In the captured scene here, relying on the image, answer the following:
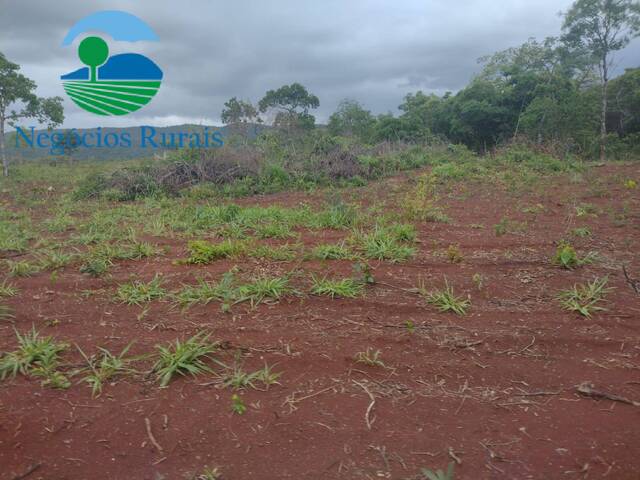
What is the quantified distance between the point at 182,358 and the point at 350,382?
0.78m

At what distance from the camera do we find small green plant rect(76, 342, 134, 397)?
82.0 inches

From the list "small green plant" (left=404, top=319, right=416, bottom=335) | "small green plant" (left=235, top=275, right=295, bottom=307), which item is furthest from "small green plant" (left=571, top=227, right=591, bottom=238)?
"small green plant" (left=235, top=275, right=295, bottom=307)

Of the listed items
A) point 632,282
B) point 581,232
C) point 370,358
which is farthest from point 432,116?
point 370,358

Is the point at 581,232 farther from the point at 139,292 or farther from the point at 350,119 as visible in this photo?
the point at 350,119

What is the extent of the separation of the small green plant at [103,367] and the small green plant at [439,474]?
53.7 inches

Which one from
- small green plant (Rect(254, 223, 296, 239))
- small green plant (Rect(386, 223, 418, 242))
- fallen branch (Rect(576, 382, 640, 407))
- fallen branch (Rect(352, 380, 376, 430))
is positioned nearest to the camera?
fallen branch (Rect(352, 380, 376, 430))

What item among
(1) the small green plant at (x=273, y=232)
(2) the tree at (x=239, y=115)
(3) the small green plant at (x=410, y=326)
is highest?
(2) the tree at (x=239, y=115)

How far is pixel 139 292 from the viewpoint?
120 inches

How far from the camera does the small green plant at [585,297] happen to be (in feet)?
9.05

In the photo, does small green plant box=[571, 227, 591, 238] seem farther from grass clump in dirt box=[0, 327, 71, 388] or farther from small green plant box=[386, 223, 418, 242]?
grass clump in dirt box=[0, 327, 71, 388]

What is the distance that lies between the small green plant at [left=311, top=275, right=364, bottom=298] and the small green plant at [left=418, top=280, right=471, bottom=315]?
0.41m

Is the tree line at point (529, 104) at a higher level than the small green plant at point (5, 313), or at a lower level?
higher

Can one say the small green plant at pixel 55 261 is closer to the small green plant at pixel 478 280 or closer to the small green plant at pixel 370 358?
the small green plant at pixel 370 358

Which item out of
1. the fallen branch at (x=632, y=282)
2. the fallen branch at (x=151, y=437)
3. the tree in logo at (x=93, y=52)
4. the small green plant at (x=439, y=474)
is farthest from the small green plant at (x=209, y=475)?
the tree in logo at (x=93, y=52)
